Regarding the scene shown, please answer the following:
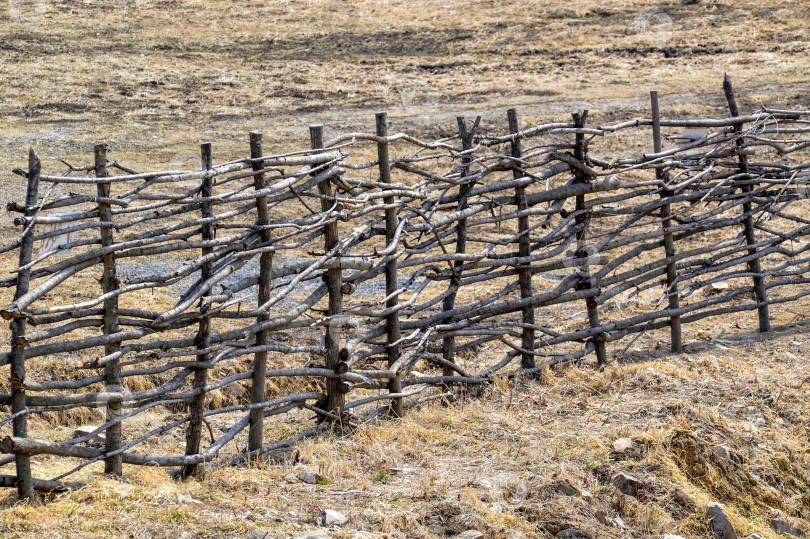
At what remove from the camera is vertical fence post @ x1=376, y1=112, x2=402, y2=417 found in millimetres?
5445

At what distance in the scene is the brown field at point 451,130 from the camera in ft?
13.6

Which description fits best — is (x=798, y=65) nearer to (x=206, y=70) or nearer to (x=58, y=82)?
(x=206, y=70)

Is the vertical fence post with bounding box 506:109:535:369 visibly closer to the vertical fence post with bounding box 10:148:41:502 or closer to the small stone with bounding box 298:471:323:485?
the small stone with bounding box 298:471:323:485

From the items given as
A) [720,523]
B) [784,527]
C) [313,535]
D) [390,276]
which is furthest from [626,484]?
[390,276]

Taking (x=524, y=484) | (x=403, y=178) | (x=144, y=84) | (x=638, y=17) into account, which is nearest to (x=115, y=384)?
(x=524, y=484)

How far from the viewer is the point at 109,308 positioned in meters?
4.22

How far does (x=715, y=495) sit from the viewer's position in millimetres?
4727

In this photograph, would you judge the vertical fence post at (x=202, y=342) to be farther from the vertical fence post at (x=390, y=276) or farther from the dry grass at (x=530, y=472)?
the vertical fence post at (x=390, y=276)

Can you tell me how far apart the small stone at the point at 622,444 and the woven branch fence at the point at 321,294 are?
1.38 metres

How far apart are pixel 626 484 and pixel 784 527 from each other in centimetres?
95

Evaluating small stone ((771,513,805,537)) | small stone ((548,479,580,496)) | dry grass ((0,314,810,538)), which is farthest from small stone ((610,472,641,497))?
small stone ((771,513,805,537))

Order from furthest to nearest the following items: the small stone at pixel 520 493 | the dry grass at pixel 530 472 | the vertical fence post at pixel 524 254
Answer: the vertical fence post at pixel 524 254 → the small stone at pixel 520 493 → the dry grass at pixel 530 472

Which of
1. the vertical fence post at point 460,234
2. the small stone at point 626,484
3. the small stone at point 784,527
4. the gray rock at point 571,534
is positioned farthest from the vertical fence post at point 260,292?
the small stone at point 784,527

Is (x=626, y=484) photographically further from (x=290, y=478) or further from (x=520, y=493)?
(x=290, y=478)
